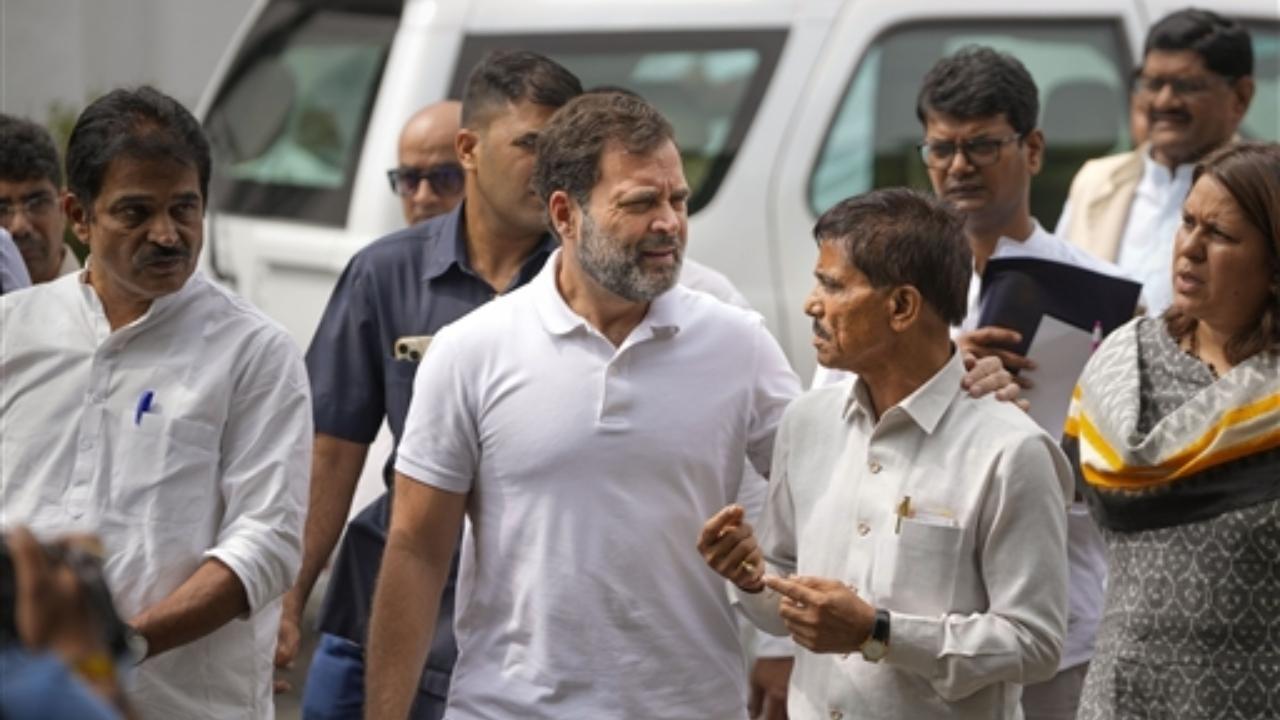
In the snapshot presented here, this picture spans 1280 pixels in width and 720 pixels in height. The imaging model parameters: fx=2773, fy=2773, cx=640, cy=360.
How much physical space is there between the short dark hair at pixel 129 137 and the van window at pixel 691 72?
5287mm

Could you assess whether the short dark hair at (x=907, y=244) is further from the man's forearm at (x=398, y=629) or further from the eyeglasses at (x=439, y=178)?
the eyeglasses at (x=439, y=178)

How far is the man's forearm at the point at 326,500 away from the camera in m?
5.88

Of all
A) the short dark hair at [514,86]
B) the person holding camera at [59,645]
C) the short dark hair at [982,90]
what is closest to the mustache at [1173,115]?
the short dark hair at [982,90]

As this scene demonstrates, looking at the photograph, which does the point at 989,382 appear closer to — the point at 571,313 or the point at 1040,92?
the point at 571,313

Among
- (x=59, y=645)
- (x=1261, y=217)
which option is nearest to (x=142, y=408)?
(x=1261, y=217)

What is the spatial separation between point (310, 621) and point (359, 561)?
205 inches

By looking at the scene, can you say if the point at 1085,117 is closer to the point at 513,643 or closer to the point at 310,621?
the point at 310,621

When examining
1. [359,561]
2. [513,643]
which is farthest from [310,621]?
[513,643]

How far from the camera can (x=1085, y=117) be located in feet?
33.5

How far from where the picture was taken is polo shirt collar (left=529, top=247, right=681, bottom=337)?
5094 millimetres

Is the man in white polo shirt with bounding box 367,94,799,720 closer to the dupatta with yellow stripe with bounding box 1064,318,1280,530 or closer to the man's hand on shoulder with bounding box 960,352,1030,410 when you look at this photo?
the man's hand on shoulder with bounding box 960,352,1030,410

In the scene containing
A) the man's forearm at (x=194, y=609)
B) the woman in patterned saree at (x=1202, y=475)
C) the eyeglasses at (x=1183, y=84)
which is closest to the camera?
the man's forearm at (x=194, y=609)

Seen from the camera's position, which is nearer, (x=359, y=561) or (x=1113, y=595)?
(x=1113, y=595)

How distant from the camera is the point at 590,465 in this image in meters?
5.00
